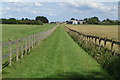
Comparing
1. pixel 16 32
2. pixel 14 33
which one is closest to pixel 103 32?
pixel 16 32

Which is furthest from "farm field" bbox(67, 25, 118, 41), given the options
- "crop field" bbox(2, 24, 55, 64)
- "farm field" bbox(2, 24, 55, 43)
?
"farm field" bbox(2, 24, 55, 43)

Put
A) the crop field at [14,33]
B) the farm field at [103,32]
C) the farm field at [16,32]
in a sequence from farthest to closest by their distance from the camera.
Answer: the farm field at [103,32] < the farm field at [16,32] < the crop field at [14,33]

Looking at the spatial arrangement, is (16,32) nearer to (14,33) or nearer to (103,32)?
(14,33)

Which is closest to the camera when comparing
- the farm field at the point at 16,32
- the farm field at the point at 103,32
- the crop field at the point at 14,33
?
the crop field at the point at 14,33

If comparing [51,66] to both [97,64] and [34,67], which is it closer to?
[34,67]

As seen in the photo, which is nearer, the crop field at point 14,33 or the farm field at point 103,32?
the crop field at point 14,33

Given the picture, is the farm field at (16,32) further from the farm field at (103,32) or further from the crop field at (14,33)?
the farm field at (103,32)

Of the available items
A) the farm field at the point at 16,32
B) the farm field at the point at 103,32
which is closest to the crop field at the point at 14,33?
the farm field at the point at 16,32

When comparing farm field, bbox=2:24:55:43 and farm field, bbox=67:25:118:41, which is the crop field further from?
farm field, bbox=67:25:118:41

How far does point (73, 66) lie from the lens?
35.6 feet

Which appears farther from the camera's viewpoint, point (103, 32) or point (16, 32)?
point (103, 32)

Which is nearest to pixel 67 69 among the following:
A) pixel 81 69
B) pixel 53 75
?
pixel 81 69

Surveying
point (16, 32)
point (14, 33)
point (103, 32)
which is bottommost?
point (14, 33)

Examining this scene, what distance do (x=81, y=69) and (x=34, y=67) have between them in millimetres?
1997
